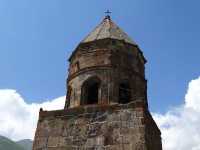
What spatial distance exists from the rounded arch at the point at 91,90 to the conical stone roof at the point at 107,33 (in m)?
1.68

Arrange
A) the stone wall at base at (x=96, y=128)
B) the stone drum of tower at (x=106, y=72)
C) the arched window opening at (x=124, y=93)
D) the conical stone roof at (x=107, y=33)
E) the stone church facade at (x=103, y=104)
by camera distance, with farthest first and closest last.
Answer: the conical stone roof at (x=107, y=33), the arched window opening at (x=124, y=93), the stone drum of tower at (x=106, y=72), the stone church facade at (x=103, y=104), the stone wall at base at (x=96, y=128)

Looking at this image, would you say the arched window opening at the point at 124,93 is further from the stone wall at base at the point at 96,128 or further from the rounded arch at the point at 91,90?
the stone wall at base at the point at 96,128

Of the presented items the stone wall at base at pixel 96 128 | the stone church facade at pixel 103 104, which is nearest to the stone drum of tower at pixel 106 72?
the stone church facade at pixel 103 104

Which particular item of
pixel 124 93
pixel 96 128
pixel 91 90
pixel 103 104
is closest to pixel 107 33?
pixel 91 90

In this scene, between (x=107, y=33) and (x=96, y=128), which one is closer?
(x=96, y=128)

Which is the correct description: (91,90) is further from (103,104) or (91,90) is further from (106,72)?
(103,104)

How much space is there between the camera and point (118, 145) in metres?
7.63

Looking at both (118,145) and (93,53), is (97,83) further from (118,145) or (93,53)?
(118,145)

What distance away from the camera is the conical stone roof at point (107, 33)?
10.3 metres

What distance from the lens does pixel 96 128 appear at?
26.7ft

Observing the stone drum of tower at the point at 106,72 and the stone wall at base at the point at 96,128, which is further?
the stone drum of tower at the point at 106,72

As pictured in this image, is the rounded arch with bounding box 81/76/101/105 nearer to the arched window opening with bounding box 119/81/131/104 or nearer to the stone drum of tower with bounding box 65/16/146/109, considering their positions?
the stone drum of tower with bounding box 65/16/146/109

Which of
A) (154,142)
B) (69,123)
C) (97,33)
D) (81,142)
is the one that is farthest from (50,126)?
(97,33)

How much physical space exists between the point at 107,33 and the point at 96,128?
387cm
